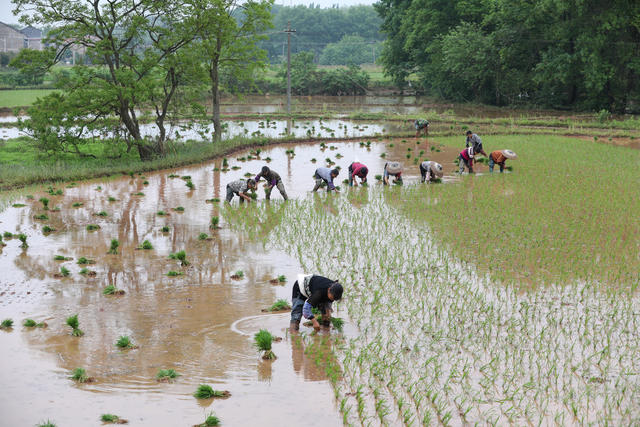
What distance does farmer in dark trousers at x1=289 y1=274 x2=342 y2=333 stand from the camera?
333 inches

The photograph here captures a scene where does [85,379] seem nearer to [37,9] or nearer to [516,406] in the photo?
[516,406]

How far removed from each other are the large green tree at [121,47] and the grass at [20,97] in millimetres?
18779

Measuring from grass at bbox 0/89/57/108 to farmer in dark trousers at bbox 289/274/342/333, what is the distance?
118 feet

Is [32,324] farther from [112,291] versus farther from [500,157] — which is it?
[500,157]

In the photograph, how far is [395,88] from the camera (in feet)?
200

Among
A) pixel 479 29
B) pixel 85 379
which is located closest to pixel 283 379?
pixel 85 379

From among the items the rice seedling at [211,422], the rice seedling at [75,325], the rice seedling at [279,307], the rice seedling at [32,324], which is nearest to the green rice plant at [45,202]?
the rice seedling at [32,324]

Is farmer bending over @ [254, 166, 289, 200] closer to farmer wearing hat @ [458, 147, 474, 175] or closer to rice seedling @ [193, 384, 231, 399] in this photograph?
farmer wearing hat @ [458, 147, 474, 175]

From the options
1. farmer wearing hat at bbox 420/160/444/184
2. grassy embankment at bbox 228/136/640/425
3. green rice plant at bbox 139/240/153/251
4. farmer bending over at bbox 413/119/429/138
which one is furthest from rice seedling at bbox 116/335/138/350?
farmer bending over at bbox 413/119/429/138

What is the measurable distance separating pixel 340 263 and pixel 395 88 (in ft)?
167

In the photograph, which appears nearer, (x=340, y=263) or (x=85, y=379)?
(x=85, y=379)

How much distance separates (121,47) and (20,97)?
27241 millimetres

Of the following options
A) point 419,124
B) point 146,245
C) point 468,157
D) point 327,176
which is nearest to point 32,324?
point 146,245

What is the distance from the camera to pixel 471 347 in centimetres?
834
